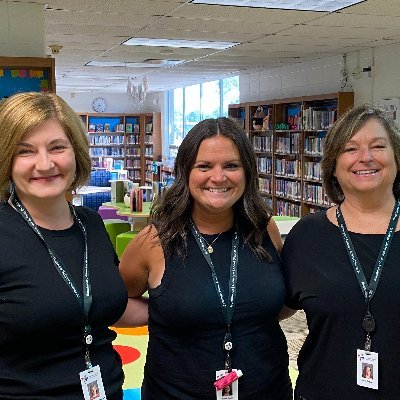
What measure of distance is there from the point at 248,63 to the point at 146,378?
23.8ft

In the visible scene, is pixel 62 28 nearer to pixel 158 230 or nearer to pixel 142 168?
pixel 158 230

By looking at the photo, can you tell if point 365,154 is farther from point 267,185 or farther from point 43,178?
point 267,185

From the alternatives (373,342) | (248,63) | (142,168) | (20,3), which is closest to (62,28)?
(20,3)

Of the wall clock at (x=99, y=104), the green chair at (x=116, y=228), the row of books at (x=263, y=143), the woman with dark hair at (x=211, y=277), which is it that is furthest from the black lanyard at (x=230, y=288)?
the wall clock at (x=99, y=104)

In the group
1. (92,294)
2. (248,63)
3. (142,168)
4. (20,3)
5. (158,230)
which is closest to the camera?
(92,294)

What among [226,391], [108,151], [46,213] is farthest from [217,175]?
[108,151]

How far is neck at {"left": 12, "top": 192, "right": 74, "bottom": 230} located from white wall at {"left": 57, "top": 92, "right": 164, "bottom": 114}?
13.1m

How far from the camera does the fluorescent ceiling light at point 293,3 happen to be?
4.43 m

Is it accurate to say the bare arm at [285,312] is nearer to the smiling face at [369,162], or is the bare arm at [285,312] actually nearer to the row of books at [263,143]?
the smiling face at [369,162]

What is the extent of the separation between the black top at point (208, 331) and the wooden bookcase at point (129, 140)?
12.7 metres

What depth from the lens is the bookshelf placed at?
7.65 m

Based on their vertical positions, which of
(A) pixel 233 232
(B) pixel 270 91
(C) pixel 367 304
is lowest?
(C) pixel 367 304

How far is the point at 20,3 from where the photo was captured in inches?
173

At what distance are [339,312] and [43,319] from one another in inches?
34.9
